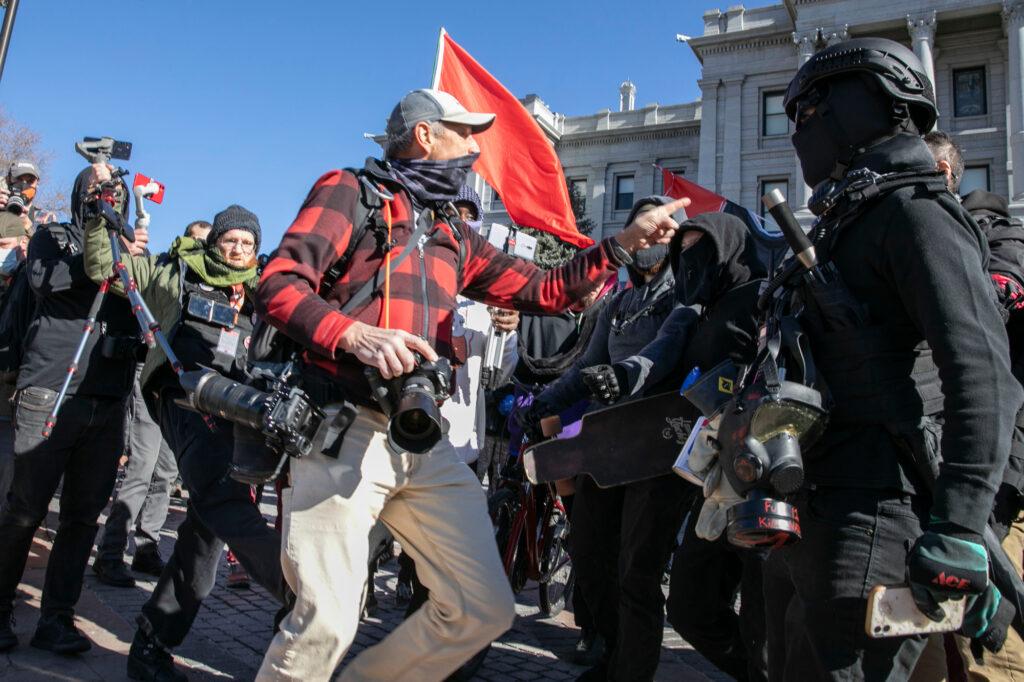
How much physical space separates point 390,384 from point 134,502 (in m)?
4.37

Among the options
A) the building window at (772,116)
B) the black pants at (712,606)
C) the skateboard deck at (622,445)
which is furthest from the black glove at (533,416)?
the building window at (772,116)

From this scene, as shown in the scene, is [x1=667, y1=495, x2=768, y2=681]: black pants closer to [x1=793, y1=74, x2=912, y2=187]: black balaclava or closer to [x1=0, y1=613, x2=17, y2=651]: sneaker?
[x1=793, y1=74, x2=912, y2=187]: black balaclava

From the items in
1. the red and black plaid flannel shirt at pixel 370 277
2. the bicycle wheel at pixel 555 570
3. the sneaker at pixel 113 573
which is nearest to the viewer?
the red and black plaid flannel shirt at pixel 370 277

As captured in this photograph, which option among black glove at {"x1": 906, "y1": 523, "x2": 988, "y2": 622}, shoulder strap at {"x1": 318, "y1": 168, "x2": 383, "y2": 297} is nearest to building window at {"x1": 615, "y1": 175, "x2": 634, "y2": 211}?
shoulder strap at {"x1": 318, "y1": 168, "x2": 383, "y2": 297}

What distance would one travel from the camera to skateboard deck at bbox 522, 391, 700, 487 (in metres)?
3.57

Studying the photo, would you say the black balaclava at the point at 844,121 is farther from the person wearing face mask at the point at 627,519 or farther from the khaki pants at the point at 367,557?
the khaki pants at the point at 367,557

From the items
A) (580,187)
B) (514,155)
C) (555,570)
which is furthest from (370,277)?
(580,187)

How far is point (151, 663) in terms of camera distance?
370 centimetres

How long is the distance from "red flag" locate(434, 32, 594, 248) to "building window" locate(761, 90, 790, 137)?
27.7 meters

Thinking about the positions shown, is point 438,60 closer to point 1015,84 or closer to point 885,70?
point 885,70

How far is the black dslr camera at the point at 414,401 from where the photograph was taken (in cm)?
242

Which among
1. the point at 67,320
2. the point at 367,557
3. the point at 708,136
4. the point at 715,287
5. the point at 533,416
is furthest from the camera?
the point at 708,136

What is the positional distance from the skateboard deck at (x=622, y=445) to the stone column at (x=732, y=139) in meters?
31.4

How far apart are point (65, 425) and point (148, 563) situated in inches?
79.9
